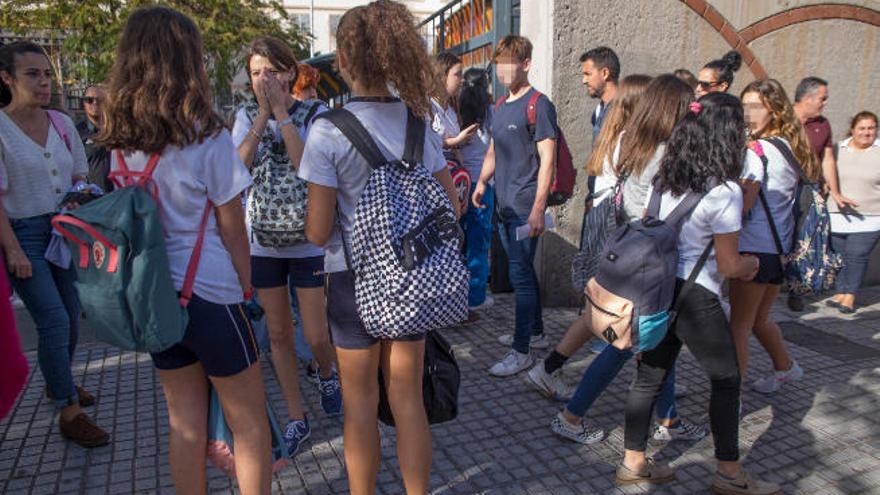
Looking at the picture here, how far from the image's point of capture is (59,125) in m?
3.51

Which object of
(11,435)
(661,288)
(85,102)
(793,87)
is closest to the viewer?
(661,288)

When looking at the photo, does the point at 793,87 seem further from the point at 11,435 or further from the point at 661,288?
the point at 11,435

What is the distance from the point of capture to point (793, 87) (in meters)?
6.18

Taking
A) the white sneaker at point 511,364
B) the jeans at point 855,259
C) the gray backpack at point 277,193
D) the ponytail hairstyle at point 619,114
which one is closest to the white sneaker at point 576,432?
the white sneaker at point 511,364

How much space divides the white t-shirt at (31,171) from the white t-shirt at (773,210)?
3592 millimetres

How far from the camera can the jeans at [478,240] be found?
538cm

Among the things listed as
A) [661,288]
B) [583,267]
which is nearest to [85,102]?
[583,267]

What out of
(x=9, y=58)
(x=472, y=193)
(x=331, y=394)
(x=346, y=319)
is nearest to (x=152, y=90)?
(x=346, y=319)

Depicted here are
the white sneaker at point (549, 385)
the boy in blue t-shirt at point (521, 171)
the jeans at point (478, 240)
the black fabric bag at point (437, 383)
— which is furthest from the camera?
the jeans at point (478, 240)

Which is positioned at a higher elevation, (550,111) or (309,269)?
(550,111)

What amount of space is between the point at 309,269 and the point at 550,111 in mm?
1820

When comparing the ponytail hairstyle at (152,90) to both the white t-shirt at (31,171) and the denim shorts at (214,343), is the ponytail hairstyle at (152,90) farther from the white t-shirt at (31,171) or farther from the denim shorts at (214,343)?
the white t-shirt at (31,171)

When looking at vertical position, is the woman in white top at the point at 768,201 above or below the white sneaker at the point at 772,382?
above

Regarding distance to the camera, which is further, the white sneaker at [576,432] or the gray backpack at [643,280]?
the white sneaker at [576,432]
